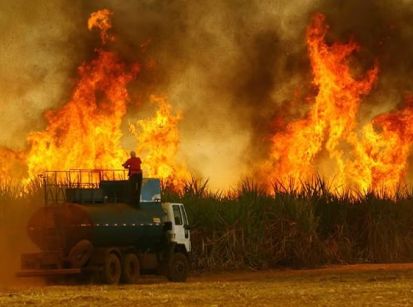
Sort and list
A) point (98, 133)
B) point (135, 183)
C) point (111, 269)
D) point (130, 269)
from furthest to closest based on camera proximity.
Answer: point (98, 133) → point (135, 183) → point (130, 269) → point (111, 269)

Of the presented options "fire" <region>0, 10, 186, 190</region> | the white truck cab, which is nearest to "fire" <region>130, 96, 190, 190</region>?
"fire" <region>0, 10, 186, 190</region>

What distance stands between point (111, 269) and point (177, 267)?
2.55 m

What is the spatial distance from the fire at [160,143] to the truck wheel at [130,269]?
14189 mm

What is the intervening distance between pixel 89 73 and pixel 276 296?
2643 cm

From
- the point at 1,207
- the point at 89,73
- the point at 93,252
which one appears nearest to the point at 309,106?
the point at 89,73

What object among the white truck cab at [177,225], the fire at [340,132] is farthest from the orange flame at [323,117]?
the white truck cab at [177,225]

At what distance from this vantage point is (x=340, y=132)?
1946 inches

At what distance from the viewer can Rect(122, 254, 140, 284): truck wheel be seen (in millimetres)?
30297

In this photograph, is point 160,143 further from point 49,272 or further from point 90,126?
point 49,272

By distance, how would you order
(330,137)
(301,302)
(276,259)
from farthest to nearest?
(330,137), (276,259), (301,302)

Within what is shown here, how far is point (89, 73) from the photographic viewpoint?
4788 cm

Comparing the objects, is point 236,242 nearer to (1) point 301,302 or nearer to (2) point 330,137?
(2) point 330,137

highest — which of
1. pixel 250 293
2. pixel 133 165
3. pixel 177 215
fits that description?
pixel 133 165

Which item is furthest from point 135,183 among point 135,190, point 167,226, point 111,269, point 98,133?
point 98,133
